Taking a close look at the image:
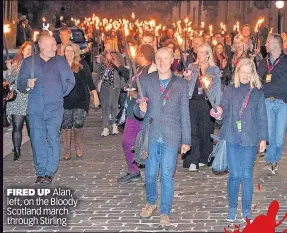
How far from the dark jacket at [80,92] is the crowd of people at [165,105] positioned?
0.05ft

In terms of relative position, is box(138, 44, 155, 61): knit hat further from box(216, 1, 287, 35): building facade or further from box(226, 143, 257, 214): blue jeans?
box(216, 1, 287, 35): building facade

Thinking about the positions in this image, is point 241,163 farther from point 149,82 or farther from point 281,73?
point 281,73

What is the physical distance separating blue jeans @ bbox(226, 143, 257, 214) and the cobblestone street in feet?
0.88

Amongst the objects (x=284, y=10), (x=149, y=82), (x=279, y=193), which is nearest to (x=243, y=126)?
(x=149, y=82)

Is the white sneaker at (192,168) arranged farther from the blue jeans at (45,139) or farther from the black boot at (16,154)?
the black boot at (16,154)

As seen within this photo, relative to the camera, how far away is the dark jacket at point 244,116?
8.84 m

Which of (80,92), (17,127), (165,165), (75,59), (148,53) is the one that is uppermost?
(148,53)

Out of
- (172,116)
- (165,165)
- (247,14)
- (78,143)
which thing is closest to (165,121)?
(172,116)

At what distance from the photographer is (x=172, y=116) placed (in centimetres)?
868

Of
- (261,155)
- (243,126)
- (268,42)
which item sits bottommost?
(261,155)

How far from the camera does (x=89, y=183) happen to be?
35.9ft

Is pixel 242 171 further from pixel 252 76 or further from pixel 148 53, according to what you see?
pixel 148 53

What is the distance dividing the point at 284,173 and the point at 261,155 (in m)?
1.56

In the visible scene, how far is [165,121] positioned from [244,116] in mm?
883
